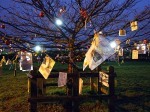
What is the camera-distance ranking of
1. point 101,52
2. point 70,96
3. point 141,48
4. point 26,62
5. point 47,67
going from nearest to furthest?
point 101,52, point 47,67, point 70,96, point 26,62, point 141,48

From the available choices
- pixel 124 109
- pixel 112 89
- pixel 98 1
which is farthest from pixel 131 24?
pixel 124 109

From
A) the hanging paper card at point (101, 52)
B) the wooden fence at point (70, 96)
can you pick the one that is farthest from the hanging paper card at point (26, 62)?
the hanging paper card at point (101, 52)

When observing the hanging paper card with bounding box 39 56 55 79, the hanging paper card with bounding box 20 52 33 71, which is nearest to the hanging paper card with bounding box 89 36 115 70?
the hanging paper card with bounding box 39 56 55 79

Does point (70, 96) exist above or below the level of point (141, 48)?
below

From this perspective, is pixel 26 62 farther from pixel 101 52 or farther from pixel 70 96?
pixel 101 52

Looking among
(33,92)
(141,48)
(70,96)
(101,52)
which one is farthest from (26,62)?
(141,48)

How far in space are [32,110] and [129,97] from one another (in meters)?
4.55

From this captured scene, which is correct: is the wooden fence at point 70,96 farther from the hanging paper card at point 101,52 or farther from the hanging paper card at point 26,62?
the hanging paper card at point 101,52

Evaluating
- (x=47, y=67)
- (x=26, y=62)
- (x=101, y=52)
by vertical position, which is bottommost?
(x=47, y=67)

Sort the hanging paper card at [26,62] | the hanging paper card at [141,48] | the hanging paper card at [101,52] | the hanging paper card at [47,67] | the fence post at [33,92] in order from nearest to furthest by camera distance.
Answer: the hanging paper card at [101,52] → the hanging paper card at [47,67] → the fence post at [33,92] → the hanging paper card at [26,62] → the hanging paper card at [141,48]

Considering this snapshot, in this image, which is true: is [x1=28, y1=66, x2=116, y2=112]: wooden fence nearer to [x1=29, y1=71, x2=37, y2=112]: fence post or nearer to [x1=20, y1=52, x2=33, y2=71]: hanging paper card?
[x1=29, y1=71, x2=37, y2=112]: fence post

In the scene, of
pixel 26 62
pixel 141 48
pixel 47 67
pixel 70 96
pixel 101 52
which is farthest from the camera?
pixel 141 48

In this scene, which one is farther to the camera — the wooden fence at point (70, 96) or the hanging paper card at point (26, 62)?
the hanging paper card at point (26, 62)

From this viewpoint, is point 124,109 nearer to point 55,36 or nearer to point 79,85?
point 79,85
